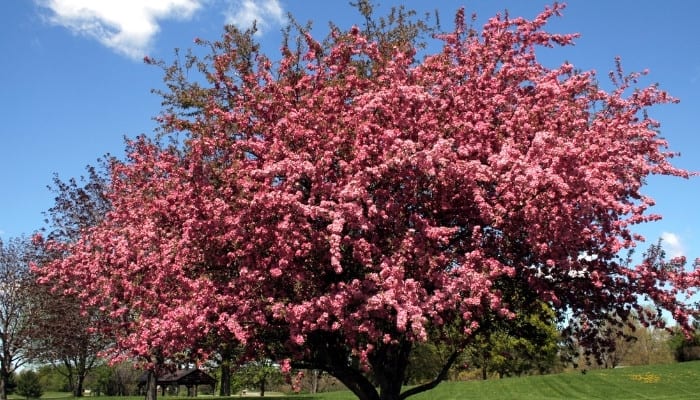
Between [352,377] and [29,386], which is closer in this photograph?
[352,377]

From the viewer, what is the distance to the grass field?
4938 centimetres

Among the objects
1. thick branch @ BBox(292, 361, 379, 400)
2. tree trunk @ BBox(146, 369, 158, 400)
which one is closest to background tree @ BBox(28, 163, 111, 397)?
tree trunk @ BBox(146, 369, 158, 400)

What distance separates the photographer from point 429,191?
595 inches

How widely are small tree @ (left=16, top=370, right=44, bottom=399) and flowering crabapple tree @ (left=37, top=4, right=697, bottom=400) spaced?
103181 millimetres

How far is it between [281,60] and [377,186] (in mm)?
5537

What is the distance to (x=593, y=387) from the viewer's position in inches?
2117

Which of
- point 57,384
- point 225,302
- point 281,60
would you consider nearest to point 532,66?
point 281,60

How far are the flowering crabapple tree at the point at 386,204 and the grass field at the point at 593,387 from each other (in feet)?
115

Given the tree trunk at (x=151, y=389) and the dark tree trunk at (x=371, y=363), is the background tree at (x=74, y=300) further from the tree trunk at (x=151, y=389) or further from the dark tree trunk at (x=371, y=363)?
the dark tree trunk at (x=371, y=363)

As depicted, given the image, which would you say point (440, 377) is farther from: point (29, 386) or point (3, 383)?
point (29, 386)

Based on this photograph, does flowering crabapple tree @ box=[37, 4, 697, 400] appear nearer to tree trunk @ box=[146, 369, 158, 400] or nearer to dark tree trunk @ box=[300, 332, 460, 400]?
dark tree trunk @ box=[300, 332, 460, 400]

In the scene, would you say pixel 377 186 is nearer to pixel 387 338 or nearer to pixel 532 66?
pixel 387 338

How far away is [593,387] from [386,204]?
4788cm

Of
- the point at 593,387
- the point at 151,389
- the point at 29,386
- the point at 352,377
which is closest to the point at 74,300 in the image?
the point at 151,389
